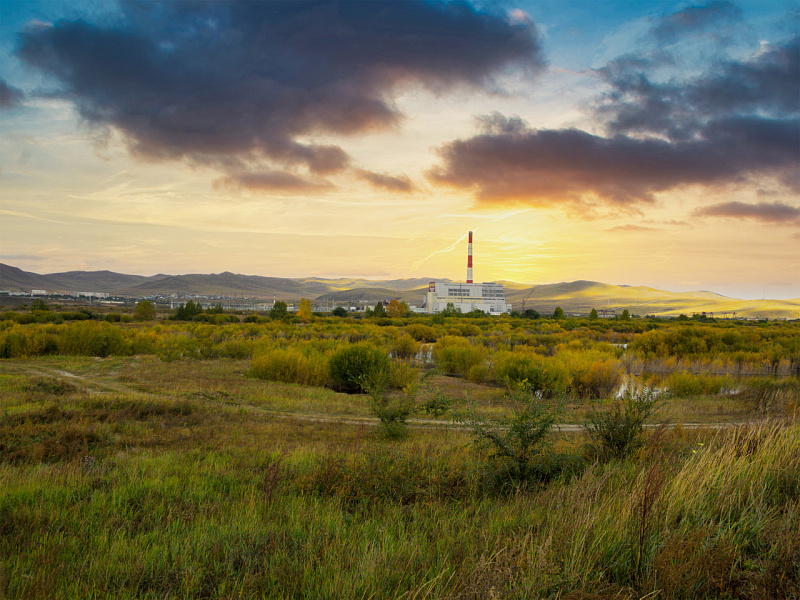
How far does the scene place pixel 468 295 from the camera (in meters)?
138

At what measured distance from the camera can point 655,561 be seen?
131 inches

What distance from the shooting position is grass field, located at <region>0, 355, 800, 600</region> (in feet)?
10.9

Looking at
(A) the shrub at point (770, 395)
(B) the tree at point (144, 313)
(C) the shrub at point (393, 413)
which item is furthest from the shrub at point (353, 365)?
(B) the tree at point (144, 313)

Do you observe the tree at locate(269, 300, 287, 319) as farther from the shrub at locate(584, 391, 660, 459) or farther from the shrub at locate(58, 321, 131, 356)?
the shrub at locate(584, 391, 660, 459)

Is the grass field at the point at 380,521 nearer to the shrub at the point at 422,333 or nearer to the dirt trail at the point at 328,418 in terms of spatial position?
the dirt trail at the point at 328,418

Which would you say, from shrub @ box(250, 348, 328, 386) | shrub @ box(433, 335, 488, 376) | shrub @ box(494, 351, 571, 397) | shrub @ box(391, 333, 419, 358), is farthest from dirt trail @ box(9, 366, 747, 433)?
shrub @ box(391, 333, 419, 358)

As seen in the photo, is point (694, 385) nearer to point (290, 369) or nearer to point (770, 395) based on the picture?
point (770, 395)

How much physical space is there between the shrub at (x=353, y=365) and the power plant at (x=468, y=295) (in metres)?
110

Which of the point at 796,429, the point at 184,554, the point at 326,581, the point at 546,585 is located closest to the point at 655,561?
the point at 546,585

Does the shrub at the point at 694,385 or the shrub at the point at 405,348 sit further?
the shrub at the point at 405,348

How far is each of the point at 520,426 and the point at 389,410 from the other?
539cm

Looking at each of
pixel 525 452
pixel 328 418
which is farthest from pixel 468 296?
pixel 525 452

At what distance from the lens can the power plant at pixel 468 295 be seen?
437 feet

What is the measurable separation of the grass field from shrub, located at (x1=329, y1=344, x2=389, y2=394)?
10.4m
